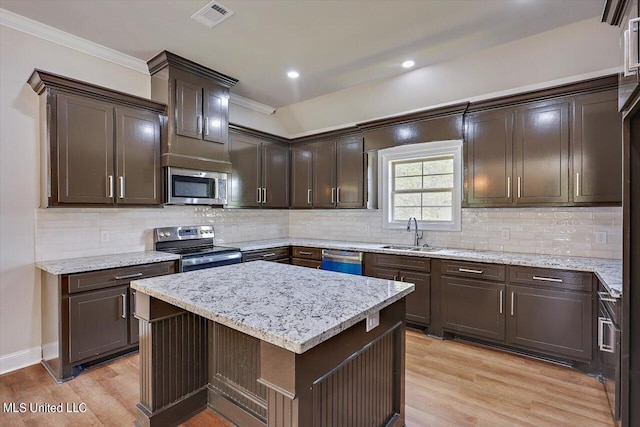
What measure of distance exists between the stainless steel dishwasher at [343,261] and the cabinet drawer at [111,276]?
6.47 feet

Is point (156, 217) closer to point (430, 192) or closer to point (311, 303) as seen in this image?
point (311, 303)

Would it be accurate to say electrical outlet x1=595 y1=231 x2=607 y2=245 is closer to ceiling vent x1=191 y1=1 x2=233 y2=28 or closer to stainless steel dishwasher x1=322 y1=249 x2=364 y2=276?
stainless steel dishwasher x1=322 y1=249 x2=364 y2=276

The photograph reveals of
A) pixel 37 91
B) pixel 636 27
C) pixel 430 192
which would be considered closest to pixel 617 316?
pixel 636 27

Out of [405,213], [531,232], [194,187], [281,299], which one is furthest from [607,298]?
[194,187]

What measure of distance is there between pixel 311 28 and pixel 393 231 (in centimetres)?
278

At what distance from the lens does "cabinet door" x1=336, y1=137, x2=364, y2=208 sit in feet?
14.8

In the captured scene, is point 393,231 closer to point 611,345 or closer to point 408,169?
point 408,169

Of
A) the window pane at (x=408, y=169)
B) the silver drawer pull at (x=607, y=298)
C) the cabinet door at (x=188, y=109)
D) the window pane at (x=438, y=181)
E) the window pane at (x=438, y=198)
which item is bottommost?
the silver drawer pull at (x=607, y=298)

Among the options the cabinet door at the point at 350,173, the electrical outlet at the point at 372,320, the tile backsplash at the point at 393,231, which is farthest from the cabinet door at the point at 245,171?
the electrical outlet at the point at 372,320

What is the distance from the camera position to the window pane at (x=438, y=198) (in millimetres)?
4109

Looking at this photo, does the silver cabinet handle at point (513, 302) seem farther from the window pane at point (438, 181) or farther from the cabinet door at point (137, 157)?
the cabinet door at point (137, 157)

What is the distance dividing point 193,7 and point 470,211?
3523 millimetres

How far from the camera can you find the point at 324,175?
4883mm

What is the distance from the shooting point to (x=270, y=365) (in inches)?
48.8
